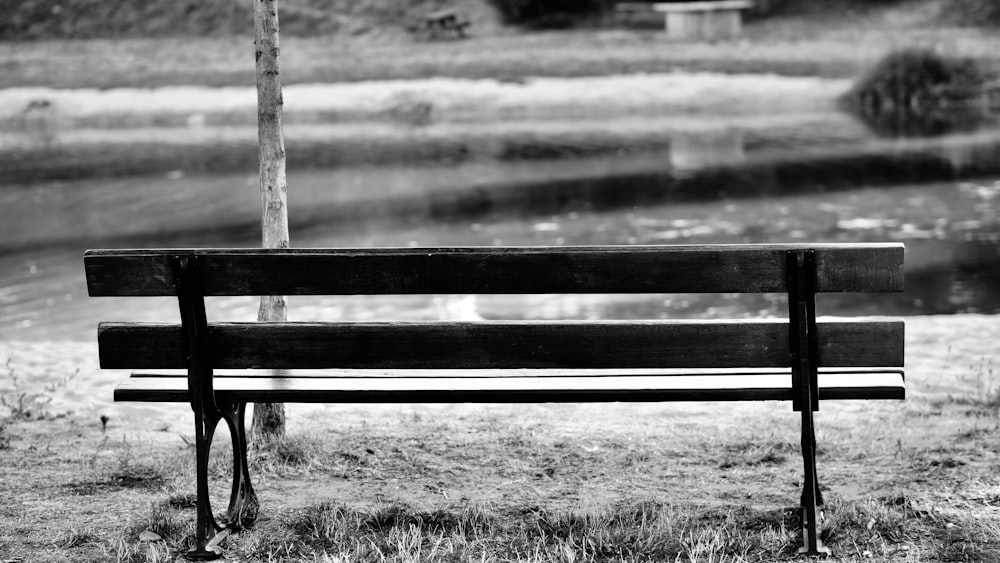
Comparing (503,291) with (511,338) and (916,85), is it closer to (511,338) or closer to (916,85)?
(511,338)

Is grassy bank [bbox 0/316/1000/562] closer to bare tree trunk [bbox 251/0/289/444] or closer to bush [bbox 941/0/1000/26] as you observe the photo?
bare tree trunk [bbox 251/0/289/444]

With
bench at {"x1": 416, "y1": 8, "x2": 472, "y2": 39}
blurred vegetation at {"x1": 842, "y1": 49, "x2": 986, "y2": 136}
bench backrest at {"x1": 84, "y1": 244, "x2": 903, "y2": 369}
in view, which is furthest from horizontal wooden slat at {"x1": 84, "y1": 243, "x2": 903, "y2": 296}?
bench at {"x1": 416, "y1": 8, "x2": 472, "y2": 39}

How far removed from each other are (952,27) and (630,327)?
111 ft

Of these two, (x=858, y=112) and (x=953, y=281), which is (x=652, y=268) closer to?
(x=953, y=281)

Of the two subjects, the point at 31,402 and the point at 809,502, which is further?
the point at 31,402

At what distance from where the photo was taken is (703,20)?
121ft

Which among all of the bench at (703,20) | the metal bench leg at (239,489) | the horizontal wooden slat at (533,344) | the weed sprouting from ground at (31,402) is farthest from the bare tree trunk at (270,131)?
the bench at (703,20)

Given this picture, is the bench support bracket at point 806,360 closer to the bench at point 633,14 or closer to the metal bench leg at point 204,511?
the metal bench leg at point 204,511

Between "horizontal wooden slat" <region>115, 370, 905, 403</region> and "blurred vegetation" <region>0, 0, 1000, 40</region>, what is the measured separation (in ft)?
122

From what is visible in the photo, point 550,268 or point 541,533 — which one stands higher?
point 550,268

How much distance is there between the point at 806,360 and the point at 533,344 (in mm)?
922

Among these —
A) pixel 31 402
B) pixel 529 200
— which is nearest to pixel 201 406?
pixel 31 402

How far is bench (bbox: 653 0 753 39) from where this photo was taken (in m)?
36.6

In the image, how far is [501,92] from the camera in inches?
1148
